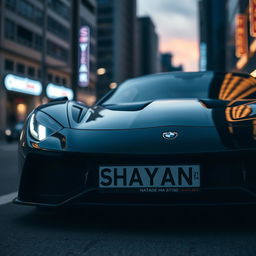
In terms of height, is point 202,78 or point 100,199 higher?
point 202,78

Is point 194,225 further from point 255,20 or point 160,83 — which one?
point 255,20

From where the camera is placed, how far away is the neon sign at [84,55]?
35.9 m

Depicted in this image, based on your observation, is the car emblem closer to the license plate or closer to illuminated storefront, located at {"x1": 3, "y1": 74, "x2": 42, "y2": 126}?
the license plate

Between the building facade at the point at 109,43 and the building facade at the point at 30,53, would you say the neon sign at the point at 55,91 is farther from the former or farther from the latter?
the building facade at the point at 109,43

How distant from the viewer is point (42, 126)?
2500mm

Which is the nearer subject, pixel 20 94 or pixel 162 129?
pixel 162 129

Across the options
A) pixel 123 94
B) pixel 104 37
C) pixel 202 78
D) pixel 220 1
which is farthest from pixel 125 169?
pixel 104 37

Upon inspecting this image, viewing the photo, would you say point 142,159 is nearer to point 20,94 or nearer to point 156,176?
point 156,176

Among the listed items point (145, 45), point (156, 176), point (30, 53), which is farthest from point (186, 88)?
point (145, 45)

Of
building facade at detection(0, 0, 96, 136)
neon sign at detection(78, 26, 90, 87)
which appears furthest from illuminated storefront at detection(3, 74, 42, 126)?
neon sign at detection(78, 26, 90, 87)

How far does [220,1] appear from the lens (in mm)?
52281

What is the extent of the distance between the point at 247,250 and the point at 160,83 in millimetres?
2127

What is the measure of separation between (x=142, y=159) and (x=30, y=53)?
114 ft

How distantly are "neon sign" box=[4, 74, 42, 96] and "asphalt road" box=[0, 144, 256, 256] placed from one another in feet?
95.4
